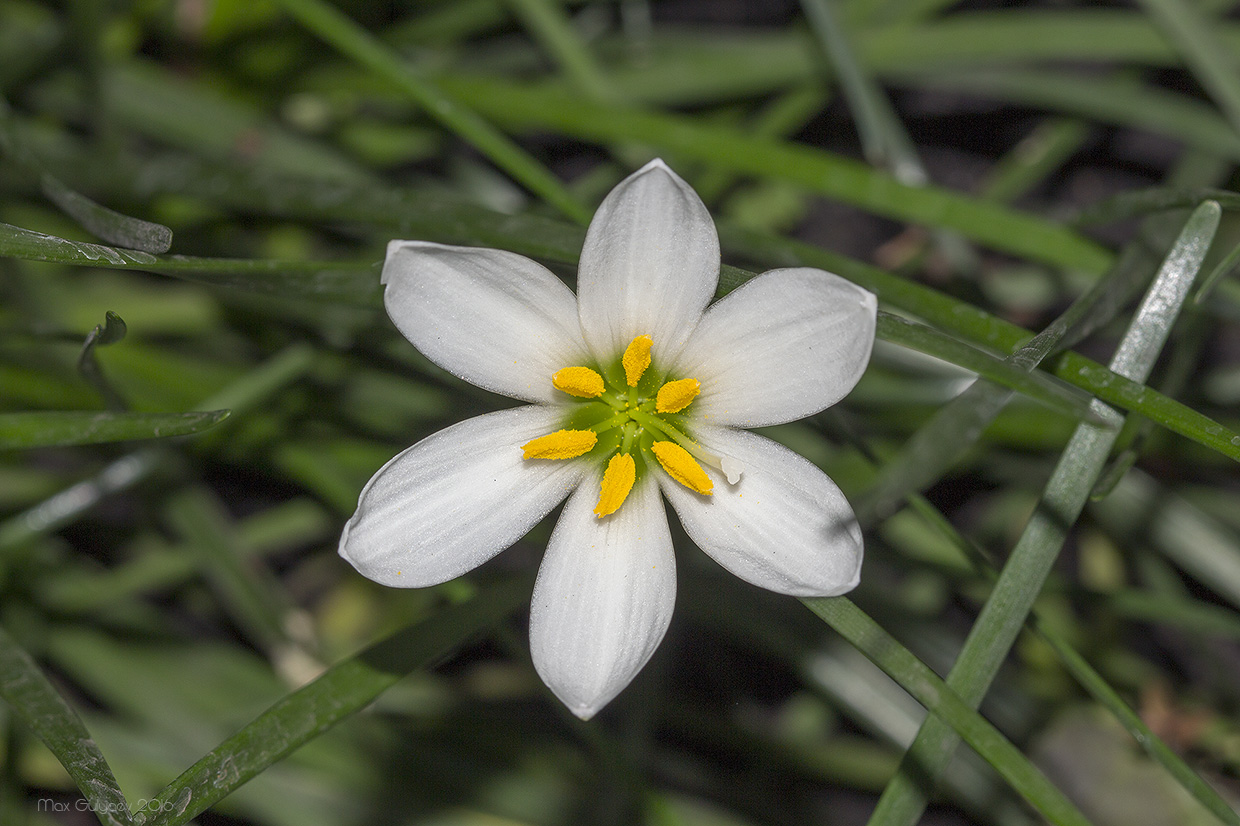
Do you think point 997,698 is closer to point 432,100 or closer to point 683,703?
point 683,703

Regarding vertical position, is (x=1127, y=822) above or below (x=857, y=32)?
below

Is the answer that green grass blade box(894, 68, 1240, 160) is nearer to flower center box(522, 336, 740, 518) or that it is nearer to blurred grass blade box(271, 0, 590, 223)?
blurred grass blade box(271, 0, 590, 223)

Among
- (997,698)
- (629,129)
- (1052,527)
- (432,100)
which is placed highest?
(432,100)

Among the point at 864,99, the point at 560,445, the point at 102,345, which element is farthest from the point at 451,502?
the point at 864,99

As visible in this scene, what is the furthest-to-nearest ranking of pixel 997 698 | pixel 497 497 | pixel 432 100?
1. pixel 997 698
2. pixel 432 100
3. pixel 497 497

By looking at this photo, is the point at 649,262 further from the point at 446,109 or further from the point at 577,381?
the point at 446,109

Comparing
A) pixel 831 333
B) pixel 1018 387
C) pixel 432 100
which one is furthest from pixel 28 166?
pixel 1018 387
